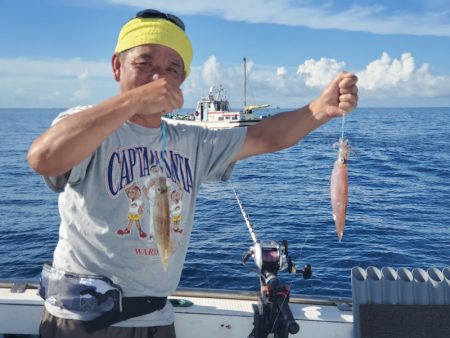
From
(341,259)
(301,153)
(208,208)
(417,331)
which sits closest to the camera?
(417,331)

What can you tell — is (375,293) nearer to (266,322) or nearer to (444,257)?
(266,322)

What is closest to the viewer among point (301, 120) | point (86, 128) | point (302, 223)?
point (86, 128)

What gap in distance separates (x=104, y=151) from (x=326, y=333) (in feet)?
7.65

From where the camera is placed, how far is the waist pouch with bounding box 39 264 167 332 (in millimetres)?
2223

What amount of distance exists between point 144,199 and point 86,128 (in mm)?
583

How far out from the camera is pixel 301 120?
2582 mm

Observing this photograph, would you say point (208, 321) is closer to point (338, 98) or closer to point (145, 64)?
point (338, 98)

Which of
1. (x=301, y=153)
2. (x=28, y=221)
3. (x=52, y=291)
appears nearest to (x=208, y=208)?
(x=28, y=221)

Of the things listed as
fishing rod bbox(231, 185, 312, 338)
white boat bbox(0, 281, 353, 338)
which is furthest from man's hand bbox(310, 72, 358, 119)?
white boat bbox(0, 281, 353, 338)

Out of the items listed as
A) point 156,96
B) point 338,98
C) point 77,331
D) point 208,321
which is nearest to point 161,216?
point 156,96

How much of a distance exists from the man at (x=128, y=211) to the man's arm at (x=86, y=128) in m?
0.09

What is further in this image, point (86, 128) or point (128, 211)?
point (128, 211)

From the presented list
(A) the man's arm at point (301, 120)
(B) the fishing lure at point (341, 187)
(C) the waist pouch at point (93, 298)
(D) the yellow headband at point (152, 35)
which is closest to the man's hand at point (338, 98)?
Answer: (A) the man's arm at point (301, 120)

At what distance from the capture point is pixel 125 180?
2.26 m
